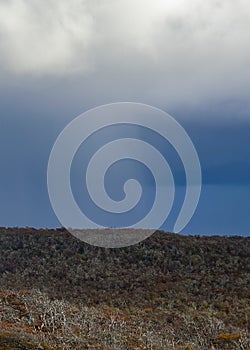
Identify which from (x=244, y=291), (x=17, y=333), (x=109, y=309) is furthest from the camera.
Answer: (x=244, y=291)

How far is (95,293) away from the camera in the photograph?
104ft

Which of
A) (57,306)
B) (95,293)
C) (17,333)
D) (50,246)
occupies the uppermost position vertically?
(50,246)

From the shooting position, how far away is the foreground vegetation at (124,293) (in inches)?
748

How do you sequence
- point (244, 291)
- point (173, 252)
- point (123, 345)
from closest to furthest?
point (123, 345), point (244, 291), point (173, 252)

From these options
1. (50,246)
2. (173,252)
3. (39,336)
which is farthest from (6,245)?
(39,336)

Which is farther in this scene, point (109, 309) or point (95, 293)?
point (95, 293)

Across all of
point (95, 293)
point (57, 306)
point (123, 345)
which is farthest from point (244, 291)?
point (123, 345)

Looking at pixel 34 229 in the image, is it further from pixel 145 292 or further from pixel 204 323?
pixel 204 323

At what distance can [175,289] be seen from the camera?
3184 cm

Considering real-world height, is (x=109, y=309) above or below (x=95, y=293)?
below

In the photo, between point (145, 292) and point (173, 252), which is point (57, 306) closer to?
point (145, 292)

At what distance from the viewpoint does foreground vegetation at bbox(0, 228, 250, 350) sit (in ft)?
62.3

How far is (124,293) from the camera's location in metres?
31.4

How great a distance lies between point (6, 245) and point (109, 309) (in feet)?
61.5
